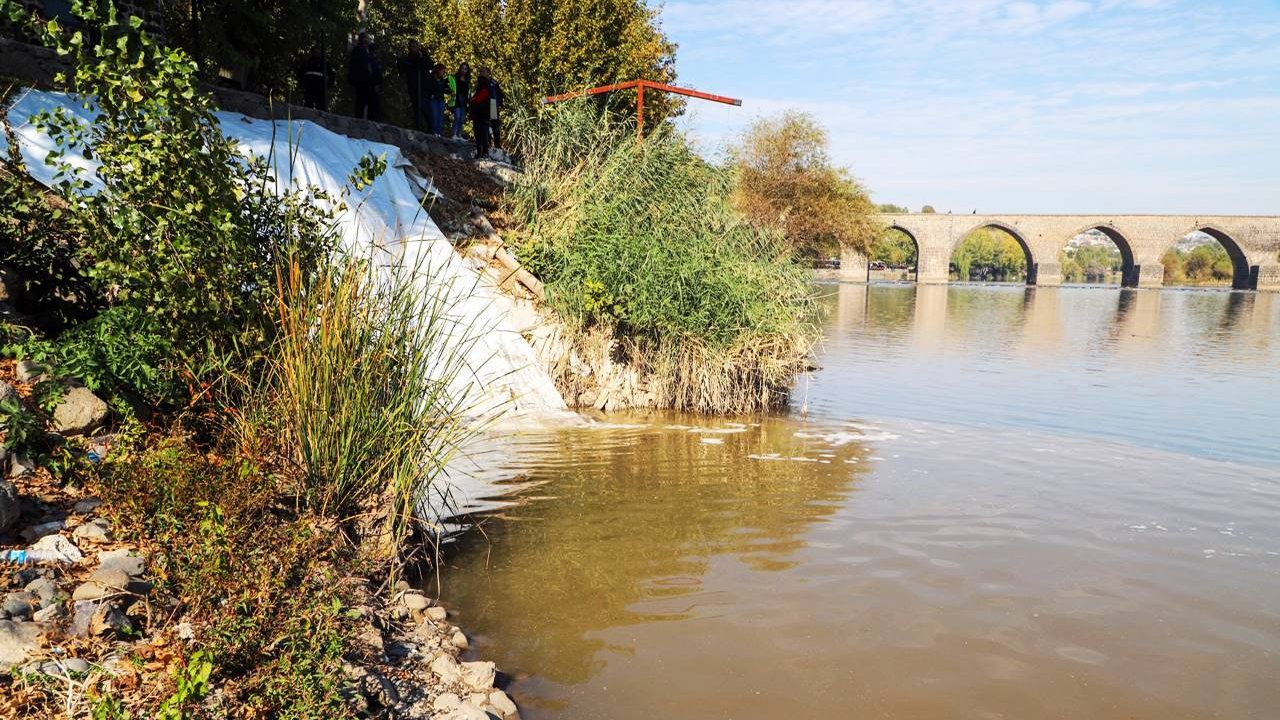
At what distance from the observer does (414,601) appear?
3541mm

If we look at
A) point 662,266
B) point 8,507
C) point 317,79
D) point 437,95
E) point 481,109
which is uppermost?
point 437,95

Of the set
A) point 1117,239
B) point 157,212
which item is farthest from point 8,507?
point 1117,239

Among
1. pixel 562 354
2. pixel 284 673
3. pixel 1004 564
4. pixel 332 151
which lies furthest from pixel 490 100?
pixel 284 673

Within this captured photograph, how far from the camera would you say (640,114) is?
11219 millimetres

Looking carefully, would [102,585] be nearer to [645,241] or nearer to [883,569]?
[883,569]

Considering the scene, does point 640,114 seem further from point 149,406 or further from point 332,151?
→ point 149,406

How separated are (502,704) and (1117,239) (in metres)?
73.9

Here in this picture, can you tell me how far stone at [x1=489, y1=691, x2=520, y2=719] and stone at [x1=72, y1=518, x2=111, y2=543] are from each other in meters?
1.46

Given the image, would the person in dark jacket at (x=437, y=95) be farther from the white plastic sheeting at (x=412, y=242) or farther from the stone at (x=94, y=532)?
the stone at (x=94, y=532)

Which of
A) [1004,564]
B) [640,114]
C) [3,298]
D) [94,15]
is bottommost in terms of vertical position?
[1004,564]

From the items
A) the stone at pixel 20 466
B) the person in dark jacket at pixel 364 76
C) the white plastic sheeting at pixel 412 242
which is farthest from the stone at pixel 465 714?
the person in dark jacket at pixel 364 76

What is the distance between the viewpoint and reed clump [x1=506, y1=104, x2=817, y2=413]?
8547mm

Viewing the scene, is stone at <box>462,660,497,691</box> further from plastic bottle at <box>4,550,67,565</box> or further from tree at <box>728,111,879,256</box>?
tree at <box>728,111,879,256</box>

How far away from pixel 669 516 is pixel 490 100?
9.87 m
